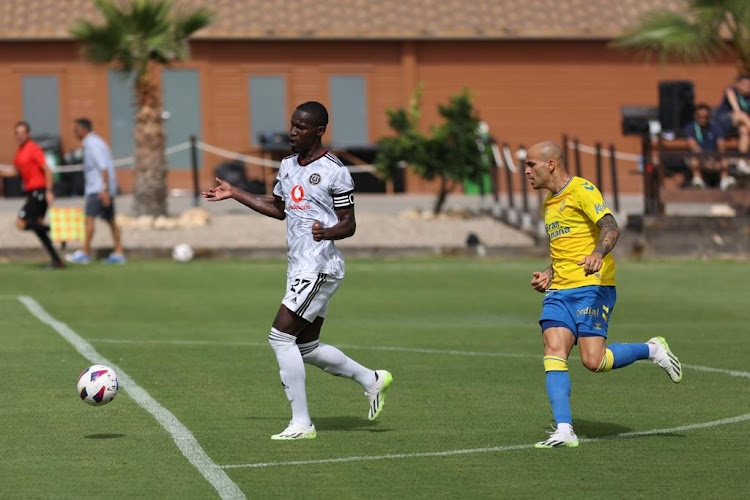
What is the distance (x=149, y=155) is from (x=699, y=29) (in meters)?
10.0

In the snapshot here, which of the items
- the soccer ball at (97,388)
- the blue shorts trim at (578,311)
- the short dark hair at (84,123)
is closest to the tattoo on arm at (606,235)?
the blue shorts trim at (578,311)

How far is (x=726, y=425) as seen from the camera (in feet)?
30.1

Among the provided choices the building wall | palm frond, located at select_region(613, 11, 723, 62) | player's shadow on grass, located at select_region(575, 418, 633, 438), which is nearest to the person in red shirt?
palm frond, located at select_region(613, 11, 723, 62)

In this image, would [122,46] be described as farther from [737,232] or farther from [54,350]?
[54,350]

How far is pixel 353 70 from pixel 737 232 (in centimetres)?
1588

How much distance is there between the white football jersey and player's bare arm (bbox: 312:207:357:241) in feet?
0.13

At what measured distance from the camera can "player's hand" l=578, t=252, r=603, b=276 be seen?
26.9 ft

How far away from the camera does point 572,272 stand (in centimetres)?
869

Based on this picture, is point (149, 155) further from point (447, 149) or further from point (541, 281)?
point (541, 281)

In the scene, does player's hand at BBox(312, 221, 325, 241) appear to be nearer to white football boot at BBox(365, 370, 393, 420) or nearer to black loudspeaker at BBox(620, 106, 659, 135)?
white football boot at BBox(365, 370, 393, 420)

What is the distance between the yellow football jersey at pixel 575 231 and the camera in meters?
8.65

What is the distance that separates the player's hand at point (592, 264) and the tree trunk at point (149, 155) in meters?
20.5

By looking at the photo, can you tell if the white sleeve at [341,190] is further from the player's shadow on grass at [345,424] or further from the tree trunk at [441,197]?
the tree trunk at [441,197]

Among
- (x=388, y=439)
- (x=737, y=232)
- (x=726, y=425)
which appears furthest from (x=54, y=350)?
(x=737, y=232)
